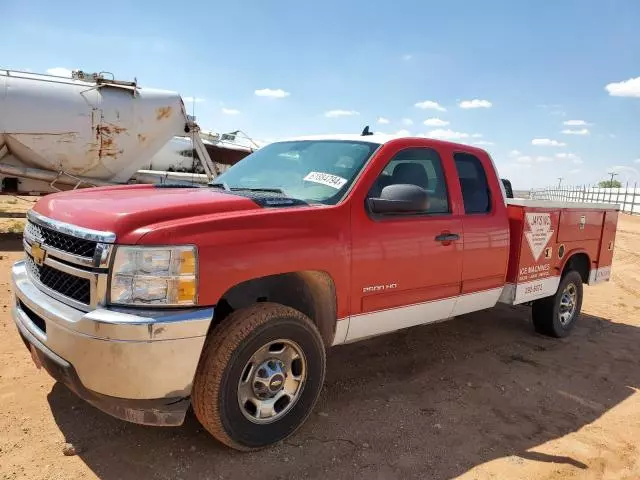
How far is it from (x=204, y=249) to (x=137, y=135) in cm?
979

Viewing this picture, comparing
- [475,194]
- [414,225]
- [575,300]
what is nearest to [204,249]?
[414,225]

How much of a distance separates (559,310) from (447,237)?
8.75 feet

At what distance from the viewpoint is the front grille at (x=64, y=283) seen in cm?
270

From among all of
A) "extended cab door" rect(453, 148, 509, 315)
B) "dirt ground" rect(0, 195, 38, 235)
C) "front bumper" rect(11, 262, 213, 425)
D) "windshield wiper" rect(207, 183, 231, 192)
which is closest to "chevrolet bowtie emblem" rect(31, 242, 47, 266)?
"front bumper" rect(11, 262, 213, 425)

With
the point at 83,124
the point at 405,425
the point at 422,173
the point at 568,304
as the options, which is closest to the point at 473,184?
the point at 422,173

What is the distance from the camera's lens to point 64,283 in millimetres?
2854

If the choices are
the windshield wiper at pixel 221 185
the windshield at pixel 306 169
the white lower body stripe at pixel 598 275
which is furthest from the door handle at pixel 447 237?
the white lower body stripe at pixel 598 275

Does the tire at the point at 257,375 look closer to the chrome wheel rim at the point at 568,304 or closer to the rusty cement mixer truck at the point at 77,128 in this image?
the chrome wheel rim at the point at 568,304

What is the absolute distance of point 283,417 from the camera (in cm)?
322

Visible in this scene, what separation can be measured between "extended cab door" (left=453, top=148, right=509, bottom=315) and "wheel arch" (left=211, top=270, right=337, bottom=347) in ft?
4.68

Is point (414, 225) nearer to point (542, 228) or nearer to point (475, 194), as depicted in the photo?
point (475, 194)

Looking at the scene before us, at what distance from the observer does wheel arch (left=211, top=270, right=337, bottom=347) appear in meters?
3.31

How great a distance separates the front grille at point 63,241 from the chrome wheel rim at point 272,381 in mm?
1077

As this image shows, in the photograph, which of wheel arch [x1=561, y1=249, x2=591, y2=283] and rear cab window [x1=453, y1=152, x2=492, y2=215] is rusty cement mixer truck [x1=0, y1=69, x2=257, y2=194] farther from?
wheel arch [x1=561, y1=249, x2=591, y2=283]
